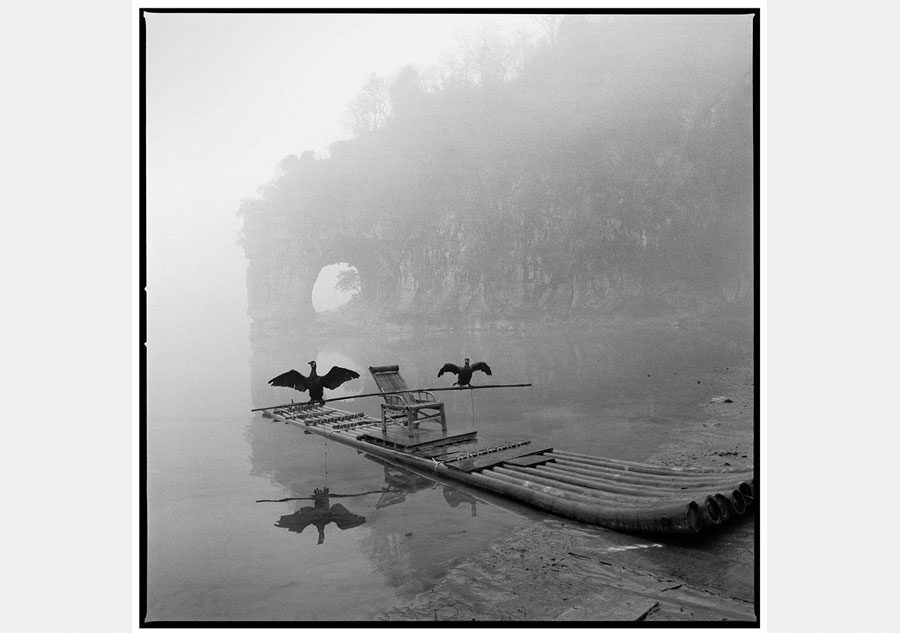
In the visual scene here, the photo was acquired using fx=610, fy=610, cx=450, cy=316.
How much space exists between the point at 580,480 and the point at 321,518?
3497 millimetres

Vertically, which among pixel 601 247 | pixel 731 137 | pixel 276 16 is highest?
pixel 731 137

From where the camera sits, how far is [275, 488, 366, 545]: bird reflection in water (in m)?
7.85

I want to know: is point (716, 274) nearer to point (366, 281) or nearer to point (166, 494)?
point (366, 281)

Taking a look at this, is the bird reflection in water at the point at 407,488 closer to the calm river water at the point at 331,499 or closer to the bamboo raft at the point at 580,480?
the calm river water at the point at 331,499

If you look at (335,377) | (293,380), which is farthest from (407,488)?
(293,380)

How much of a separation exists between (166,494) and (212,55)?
6.86 m

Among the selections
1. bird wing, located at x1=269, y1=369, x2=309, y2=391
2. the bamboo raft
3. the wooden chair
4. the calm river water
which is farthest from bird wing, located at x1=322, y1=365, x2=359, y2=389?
the calm river water

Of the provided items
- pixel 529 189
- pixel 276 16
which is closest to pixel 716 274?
pixel 529 189

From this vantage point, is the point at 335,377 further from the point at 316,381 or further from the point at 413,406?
the point at 413,406

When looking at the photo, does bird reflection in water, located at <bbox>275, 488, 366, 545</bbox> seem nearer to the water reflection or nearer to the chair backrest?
the water reflection

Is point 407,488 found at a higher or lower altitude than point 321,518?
higher

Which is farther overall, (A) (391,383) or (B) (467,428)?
(B) (467,428)

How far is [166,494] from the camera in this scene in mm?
10047

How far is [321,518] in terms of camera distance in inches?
323
